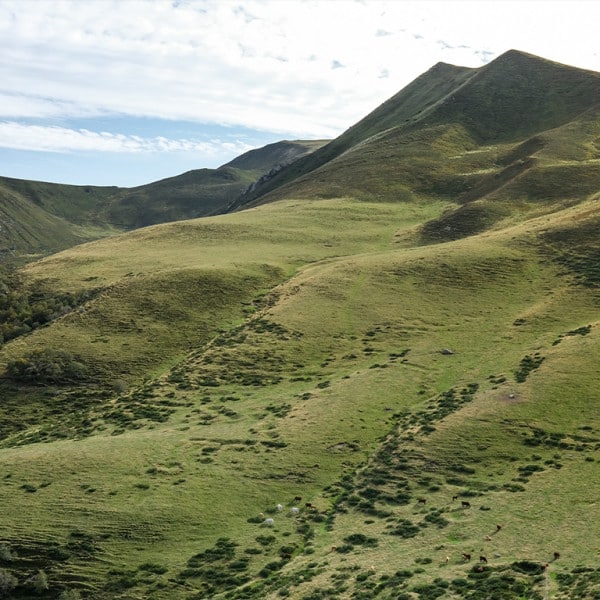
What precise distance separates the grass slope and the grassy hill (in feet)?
0.63

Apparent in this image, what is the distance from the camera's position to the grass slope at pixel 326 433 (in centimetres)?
3303

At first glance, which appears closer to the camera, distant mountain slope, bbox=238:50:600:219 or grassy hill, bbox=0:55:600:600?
grassy hill, bbox=0:55:600:600

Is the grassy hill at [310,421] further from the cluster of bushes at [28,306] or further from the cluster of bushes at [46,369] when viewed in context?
the cluster of bushes at [28,306]

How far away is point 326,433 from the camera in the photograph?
157 feet

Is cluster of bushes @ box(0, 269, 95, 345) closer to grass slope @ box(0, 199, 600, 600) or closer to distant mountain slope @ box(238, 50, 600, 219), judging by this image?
grass slope @ box(0, 199, 600, 600)

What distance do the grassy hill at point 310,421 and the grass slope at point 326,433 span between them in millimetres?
192

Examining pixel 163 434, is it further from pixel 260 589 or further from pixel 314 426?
pixel 260 589

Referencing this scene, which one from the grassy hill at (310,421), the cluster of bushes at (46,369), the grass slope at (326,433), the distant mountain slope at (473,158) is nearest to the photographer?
the grass slope at (326,433)

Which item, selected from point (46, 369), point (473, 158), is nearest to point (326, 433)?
point (46, 369)

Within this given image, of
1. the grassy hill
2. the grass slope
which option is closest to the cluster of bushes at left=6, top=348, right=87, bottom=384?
the grassy hill

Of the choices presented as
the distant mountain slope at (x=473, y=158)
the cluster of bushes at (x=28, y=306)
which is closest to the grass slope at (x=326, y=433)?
the cluster of bushes at (x=28, y=306)

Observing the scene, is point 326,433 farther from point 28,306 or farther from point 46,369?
point 28,306

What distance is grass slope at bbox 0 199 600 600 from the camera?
33.0 meters

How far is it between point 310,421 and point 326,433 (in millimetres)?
2065
